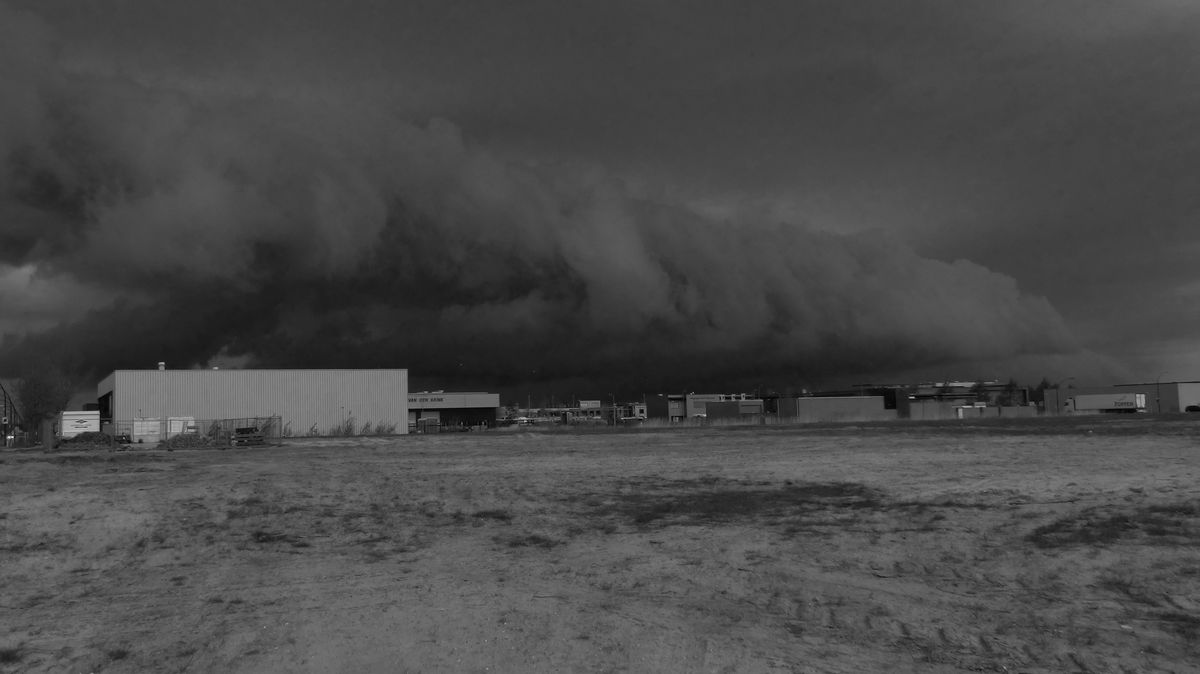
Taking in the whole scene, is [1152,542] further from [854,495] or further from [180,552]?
[180,552]

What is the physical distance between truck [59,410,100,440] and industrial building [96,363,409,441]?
5.68 ft

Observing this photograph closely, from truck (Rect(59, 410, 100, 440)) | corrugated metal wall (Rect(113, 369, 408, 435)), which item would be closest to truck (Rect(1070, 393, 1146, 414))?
corrugated metal wall (Rect(113, 369, 408, 435))

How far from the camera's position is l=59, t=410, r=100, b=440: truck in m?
80.7

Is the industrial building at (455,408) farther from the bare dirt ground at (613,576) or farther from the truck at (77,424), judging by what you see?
the bare dirt ground at (613,576)

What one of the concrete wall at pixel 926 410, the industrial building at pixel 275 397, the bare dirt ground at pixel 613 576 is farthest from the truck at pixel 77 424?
the concrete wall at pixel 926 410

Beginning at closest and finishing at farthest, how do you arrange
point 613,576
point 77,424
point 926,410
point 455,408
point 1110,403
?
1. point 613,576
2. point 77,424
3. point 926,410
4. point 1110,403
5. point 455,408

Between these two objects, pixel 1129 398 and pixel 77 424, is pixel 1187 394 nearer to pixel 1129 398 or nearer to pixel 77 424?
pixel 1129 398

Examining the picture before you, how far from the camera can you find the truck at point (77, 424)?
265 feet

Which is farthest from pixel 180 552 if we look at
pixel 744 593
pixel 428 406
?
pixel 428 406

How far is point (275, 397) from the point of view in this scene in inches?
3531

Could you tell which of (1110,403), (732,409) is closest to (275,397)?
(732,409)

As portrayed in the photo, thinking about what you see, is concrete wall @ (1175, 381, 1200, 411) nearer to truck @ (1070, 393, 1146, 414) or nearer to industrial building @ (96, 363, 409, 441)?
truck @ (1070, 393, 1146, 414)

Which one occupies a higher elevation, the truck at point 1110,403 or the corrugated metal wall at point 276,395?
the corrugated metal wall at point 276,395

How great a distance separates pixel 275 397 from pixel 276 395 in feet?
0.75
